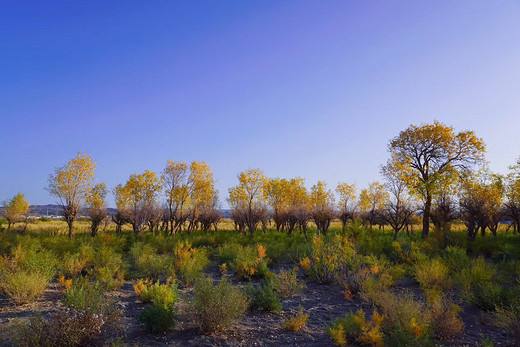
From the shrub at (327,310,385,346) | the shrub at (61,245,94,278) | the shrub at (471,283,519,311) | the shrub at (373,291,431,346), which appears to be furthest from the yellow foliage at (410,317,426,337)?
the shrub at (61,245,94,278)

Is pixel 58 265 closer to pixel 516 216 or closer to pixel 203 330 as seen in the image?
pixel 203 330

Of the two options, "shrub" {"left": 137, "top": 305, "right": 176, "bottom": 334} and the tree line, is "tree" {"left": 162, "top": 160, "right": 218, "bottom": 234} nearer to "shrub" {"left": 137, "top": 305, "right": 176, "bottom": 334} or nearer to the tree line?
the tree line

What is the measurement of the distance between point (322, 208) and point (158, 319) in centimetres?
2260

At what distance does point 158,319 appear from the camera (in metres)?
5.09

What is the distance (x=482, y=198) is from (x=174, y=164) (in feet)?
87.9

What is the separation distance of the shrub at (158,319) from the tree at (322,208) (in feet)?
54.5

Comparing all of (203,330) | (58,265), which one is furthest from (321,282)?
(58,265)

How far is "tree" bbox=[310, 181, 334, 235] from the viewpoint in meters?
25.8

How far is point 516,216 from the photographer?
23672 millimetres

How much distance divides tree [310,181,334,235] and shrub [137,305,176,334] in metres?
16.6

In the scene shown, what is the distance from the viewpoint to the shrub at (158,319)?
511cm

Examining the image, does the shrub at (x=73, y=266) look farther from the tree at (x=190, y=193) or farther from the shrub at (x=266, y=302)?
the tree at (x=190, y=193)

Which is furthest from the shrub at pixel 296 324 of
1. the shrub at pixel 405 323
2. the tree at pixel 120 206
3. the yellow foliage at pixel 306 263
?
the tree at pixel 120 206

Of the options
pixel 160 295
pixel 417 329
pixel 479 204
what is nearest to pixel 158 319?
pixel 160 295
